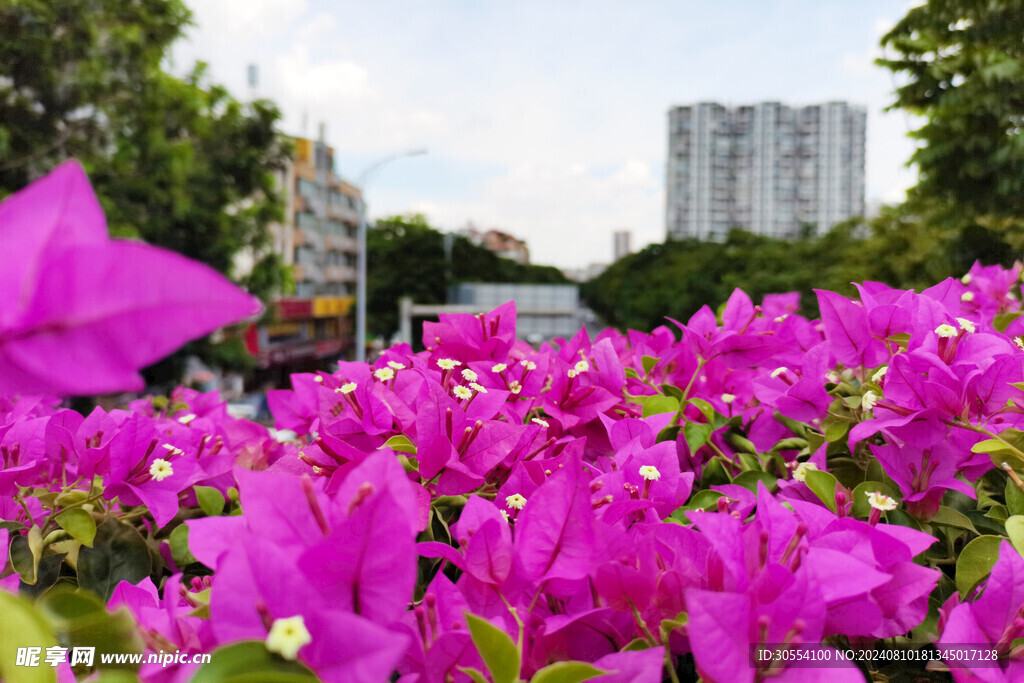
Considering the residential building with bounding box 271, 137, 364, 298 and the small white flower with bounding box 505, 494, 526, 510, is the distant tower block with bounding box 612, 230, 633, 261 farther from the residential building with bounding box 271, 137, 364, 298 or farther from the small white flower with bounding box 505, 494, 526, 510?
the small white flower with bounding box 505, 494, 526, 510

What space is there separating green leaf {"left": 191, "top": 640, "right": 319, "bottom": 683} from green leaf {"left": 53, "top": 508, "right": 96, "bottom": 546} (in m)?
0.31

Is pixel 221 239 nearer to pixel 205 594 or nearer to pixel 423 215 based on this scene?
pixel 205 594

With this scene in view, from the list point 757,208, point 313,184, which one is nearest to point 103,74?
point 313,184

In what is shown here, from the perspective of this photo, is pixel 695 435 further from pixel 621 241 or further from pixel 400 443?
pixel 621 241

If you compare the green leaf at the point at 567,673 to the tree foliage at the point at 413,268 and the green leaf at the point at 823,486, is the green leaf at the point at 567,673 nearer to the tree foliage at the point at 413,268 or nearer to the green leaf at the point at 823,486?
the green leaf at the point at 823,486

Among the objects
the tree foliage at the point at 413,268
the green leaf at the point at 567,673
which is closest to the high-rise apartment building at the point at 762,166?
the tree foliage at the point at 413,268

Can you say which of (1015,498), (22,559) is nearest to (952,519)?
(1015,498)

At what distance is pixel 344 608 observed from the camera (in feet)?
0.91

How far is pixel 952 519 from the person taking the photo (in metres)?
0.48

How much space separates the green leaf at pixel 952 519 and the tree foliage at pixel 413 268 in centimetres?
2003

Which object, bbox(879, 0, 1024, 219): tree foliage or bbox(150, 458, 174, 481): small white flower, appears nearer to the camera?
bbox(150, 458, 174, 481): small white flower

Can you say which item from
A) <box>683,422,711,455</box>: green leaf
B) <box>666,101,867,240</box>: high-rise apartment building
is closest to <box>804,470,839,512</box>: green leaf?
<box>683,422,711,455</box>: green leaf

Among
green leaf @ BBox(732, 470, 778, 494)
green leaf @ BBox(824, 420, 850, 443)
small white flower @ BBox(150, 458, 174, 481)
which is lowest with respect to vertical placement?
green leaf @ BBox(732, 470, 778, 494)

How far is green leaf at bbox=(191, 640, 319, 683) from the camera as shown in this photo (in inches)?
9.8
